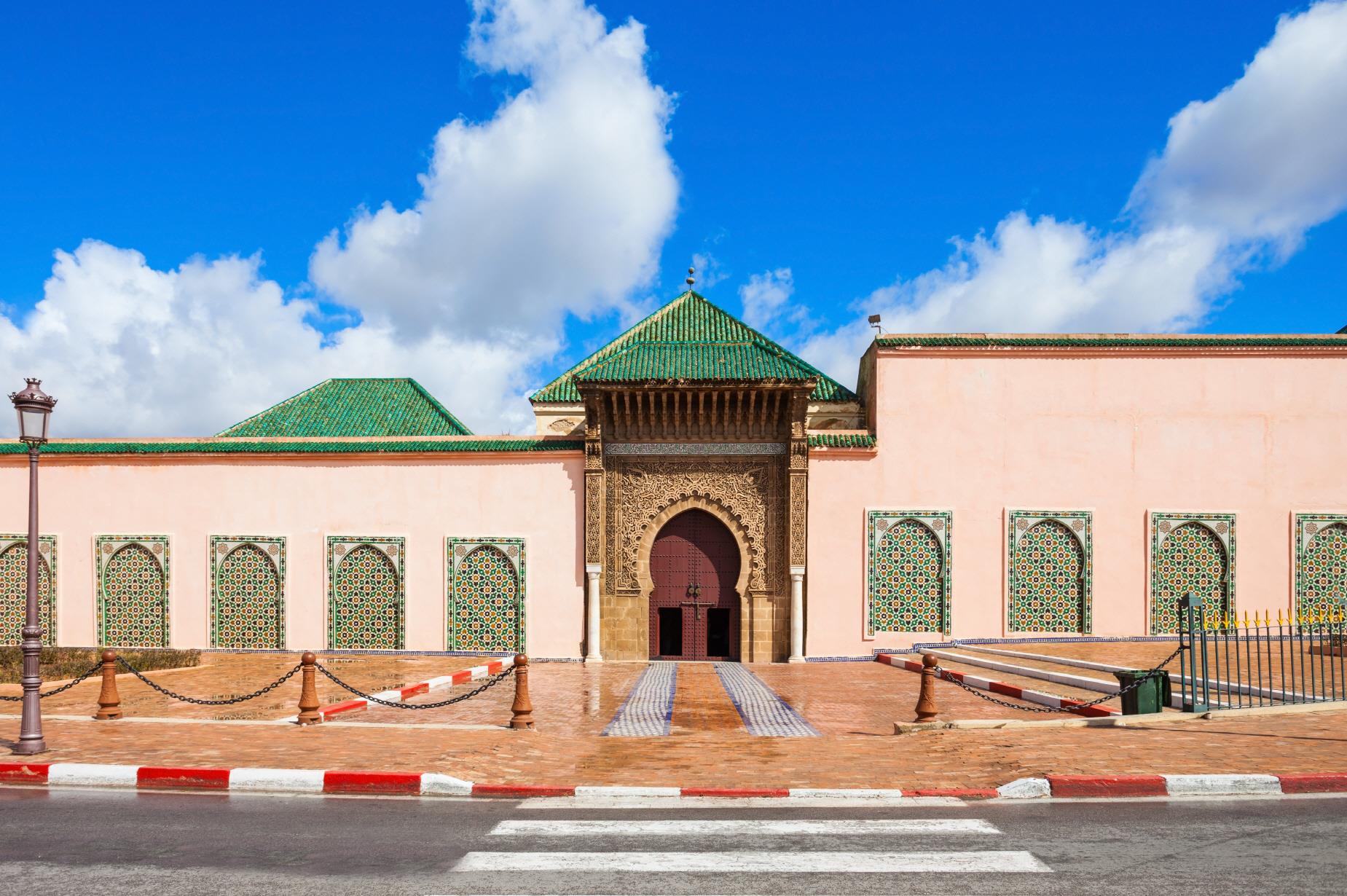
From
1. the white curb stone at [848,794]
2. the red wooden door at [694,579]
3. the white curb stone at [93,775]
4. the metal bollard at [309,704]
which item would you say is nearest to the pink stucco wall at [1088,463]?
the red wooden door at [694,579]

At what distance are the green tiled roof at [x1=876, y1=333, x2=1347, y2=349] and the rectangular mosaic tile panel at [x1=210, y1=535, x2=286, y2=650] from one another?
11.7 meters

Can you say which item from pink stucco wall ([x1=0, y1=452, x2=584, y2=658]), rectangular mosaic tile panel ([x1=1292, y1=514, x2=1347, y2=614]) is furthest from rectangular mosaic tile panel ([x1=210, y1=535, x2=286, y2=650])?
rectangular mosaic tile panel ([x1=1292, y1=514, x2=1347, y2=614])

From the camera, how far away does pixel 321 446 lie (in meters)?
16.2

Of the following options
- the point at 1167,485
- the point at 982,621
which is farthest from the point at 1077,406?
the point at 982,621

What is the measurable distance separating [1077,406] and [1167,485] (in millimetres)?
2080

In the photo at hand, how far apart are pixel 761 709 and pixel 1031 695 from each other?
3.22 meters

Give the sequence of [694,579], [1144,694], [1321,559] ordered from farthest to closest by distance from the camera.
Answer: [694,579] < [1321,559] < [1144,694]

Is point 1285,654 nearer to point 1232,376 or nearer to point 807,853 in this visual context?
point 1232,376

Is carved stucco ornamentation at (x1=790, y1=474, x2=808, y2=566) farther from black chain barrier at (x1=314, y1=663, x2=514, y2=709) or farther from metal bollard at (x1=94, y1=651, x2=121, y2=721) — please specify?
metal bollard at (x1=94, y1=651, x2=121, y2=721)

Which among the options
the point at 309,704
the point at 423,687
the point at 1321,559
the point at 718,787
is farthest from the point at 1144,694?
the point at 1321,559

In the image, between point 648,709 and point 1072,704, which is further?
point 648,709

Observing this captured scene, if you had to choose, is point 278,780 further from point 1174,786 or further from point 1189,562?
point 1189,562

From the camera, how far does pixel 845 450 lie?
15.9 metres

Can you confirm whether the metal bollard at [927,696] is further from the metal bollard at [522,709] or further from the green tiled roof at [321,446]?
the green tiled roof at [321,446]
